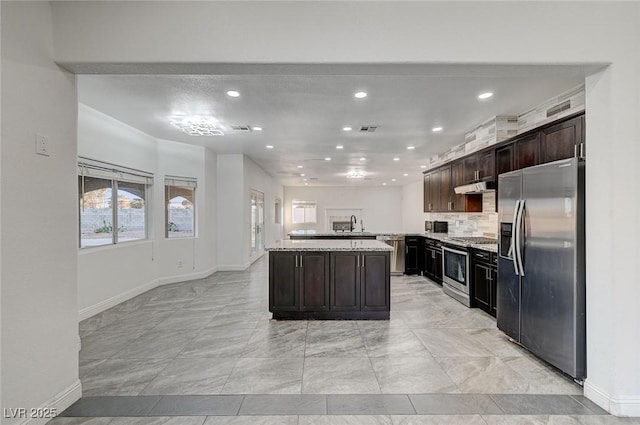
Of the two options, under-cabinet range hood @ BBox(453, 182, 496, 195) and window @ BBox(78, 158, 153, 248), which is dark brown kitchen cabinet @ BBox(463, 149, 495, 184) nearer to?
under-cabinet range hood @ BBox(453, 182, 496, 195)

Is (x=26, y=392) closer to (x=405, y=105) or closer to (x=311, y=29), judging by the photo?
(x=311, y=29)

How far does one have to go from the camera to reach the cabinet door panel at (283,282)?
164 inches

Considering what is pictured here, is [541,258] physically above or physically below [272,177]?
below

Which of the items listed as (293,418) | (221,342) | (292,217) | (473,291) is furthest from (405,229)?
(293,418)

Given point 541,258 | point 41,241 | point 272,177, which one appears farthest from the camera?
point 272,177

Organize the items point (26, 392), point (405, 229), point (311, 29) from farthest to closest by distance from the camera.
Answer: point (405, 229), point (311, 29), point (26, 392)

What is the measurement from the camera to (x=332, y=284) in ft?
13.7

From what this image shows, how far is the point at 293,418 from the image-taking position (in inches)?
85.6

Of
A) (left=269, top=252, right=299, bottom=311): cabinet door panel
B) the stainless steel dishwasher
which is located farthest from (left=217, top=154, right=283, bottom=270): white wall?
(left=269, top=252, right=299, bottom=311): cabinet door panel

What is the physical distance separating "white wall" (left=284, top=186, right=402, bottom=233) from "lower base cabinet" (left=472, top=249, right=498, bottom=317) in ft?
32.1

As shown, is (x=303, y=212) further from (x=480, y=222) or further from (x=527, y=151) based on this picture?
(x=527, y=151)

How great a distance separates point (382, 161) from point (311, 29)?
6060 millimetres

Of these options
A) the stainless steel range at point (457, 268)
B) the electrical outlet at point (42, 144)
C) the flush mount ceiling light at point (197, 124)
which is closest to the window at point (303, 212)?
the stainless steel range at point (457, 268)

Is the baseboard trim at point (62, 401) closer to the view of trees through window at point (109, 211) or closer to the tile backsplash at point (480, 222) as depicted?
the view of trees through window at point (109, 211)
